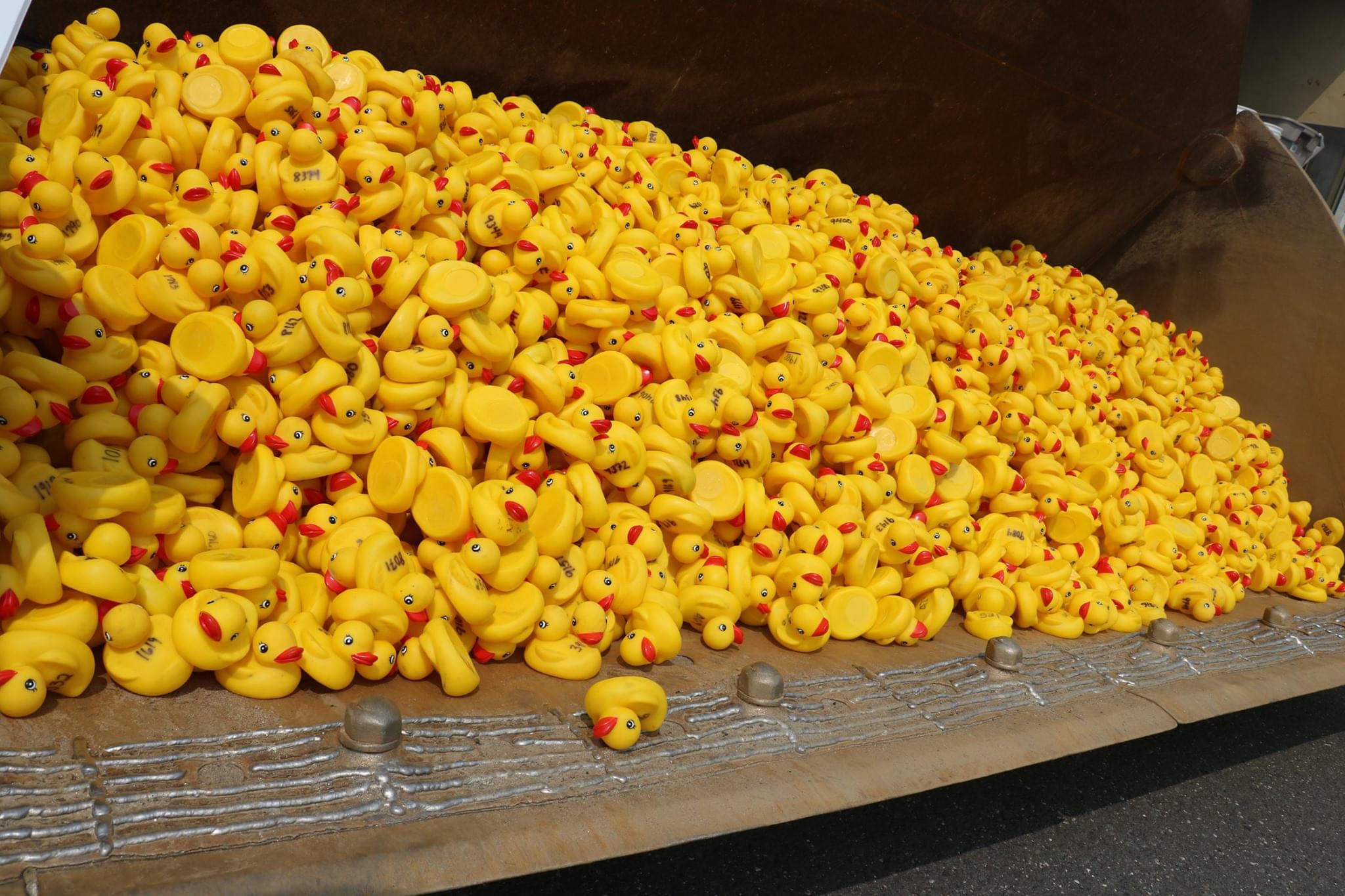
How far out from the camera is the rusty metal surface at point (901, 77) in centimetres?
320

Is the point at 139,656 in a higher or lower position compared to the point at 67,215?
lower

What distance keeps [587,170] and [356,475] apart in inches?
51.8

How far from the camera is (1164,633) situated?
325 cm

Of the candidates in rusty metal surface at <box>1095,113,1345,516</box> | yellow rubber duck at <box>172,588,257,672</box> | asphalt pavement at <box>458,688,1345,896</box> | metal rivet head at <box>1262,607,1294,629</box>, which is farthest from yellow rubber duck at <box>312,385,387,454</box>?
rusty metal surface at <box>1095,113,1345,516</box>

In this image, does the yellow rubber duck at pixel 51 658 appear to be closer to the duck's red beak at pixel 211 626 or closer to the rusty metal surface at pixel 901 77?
the duck's red beak at pixel 211 626

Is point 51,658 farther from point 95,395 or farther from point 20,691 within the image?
point 95,395

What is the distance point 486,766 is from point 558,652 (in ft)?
1.45

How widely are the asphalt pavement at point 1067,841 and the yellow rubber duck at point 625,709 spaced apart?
0.65 m

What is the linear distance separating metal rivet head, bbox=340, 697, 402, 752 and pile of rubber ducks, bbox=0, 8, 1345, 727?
212mm

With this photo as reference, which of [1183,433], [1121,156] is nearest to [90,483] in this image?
[1183,433]

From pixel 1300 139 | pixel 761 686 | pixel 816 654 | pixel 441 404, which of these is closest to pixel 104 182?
pixel 441 404

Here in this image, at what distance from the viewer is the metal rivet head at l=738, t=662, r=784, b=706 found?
216 centimetres

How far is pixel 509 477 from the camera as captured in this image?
229cm

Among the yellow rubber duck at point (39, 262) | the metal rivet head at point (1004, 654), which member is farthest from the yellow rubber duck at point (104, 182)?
the metal rivet head at point (1004, 654)
